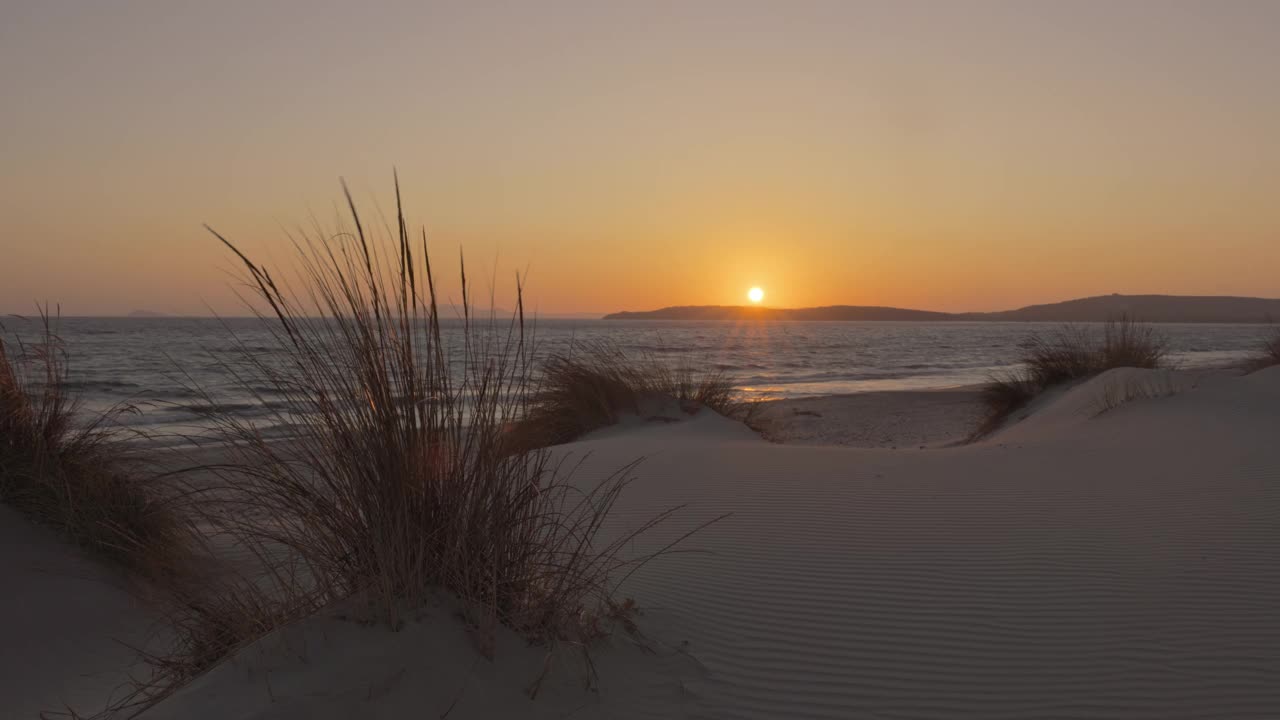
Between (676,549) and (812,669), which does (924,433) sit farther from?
(812,669)

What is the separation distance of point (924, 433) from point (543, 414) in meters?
6.48

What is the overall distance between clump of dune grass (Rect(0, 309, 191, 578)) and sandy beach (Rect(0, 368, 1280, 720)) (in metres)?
0.19

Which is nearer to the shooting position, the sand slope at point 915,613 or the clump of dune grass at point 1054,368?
the sand slope at point 915,613

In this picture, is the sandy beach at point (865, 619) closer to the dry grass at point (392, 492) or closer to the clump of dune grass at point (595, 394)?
the dry grass at point (392, 492)

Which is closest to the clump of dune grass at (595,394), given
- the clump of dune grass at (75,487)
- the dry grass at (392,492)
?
the clump of dune grass at (75,487)

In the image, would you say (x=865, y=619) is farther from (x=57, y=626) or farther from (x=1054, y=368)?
(x=1054, y=368)

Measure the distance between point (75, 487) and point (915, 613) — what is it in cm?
431

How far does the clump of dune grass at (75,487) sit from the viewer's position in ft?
13.1

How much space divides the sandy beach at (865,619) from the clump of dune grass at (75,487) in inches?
7.7

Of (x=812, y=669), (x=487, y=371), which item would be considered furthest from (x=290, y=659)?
(x=812, y=669)

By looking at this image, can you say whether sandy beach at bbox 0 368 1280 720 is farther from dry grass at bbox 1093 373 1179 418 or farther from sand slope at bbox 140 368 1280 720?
dry grass at bbox 1093 373 1179 418

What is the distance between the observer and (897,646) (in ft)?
9.43

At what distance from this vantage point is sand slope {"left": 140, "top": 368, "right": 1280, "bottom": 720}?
2.12 meters

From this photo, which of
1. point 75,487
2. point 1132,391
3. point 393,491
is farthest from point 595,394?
point 393,491
